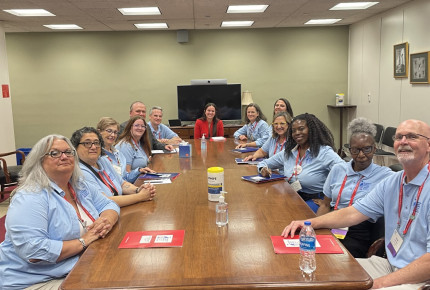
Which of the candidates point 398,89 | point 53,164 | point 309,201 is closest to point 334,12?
point 398,89

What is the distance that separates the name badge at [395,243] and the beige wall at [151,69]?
6.79 metres

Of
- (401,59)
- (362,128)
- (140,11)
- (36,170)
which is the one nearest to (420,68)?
(401,59)

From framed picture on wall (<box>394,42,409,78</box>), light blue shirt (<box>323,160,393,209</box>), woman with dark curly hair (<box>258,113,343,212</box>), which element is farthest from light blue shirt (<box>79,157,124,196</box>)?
framed picture on wall (<box>394,42,409,78</box>)

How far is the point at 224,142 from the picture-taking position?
18.5 ft

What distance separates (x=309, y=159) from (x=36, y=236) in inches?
87.7

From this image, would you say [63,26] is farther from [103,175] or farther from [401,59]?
[401,59]

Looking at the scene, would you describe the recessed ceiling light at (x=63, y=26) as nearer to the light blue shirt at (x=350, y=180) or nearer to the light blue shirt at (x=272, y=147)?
the light blue shirt at (x=272, y=147)

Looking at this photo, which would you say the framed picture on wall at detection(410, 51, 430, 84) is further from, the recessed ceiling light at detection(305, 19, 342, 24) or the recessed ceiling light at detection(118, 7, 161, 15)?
the recessed ceiling light at detection(118, 7, 161, 15)

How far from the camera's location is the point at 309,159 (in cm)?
326

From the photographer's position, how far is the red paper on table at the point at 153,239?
5.99ft

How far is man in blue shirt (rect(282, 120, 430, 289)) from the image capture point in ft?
5.76

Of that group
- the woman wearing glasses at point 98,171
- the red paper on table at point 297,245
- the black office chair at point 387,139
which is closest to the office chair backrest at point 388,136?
the black office chair at point 387,139

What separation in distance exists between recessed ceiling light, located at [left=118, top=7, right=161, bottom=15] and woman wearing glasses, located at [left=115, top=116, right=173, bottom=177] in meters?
2.63

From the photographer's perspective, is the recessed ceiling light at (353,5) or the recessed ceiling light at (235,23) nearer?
the recessed ceiling light at (353,5)
